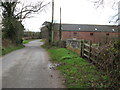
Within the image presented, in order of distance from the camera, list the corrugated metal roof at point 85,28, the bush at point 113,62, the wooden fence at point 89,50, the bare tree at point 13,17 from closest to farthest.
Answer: the bush at point 113,62 < the wooden fence at point 89,50 < the bare tree at point 13,17 < the corrugated metal roof at point 85,28

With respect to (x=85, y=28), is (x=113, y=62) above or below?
below

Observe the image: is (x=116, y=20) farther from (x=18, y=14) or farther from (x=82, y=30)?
(x=82, y=30)

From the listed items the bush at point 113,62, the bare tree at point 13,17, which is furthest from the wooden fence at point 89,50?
the bare tree at point 13,17

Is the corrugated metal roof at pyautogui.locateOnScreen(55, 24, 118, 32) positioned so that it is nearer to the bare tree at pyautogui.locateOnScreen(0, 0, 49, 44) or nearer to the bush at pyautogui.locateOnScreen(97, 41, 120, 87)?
the bare tree at pyautogui.locateOnScreen(0, 0, 49, 44)

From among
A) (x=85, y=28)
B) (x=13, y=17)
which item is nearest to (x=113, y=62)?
(x=13, y=17)

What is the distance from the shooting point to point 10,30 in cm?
2802

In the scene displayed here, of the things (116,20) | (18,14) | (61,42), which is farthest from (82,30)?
(116,20)

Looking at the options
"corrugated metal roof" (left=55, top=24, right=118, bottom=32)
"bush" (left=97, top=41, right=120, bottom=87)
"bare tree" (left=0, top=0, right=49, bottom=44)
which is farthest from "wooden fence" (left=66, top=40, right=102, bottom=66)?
"corrugated metal roof" (left=55, top=24, right=118, bottom=32)

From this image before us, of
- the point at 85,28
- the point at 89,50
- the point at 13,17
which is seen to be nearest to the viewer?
the point at 89,50

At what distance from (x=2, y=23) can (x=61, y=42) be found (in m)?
9.52

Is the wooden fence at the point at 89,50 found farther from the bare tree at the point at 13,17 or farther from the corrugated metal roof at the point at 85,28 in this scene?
the corrugated metal roof at the point at 85,28

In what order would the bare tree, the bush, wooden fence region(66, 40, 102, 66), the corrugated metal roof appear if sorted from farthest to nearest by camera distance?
the corrugated metal roof, the bare tree, wooden fence region(66, 40, 102, 66), the bush

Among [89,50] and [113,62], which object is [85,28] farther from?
[113,62]

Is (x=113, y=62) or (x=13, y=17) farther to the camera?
(x=13, y=17)
